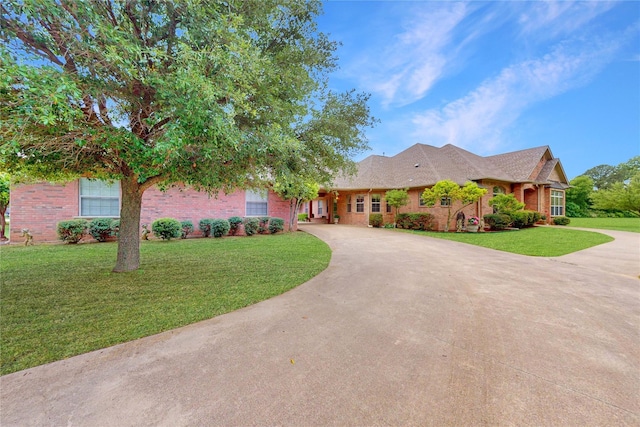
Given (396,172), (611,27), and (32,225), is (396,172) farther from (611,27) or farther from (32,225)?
(32,225)

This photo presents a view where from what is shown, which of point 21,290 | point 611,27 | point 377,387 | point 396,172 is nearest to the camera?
point 377,387

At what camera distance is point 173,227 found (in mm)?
11055

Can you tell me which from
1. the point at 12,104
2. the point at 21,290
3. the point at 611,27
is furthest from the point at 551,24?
the point at 21,290

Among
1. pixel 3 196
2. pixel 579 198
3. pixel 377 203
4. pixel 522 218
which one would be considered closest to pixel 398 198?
pixel 377 203

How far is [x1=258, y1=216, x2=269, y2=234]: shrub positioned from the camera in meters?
14.2

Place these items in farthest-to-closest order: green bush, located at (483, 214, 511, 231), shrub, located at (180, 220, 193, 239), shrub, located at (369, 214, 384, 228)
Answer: shrub, located at (369, 214, 384, 228)
green bush, located at (483, 214, 511, 231)
shrub, located at (180, 220, 193, 239)

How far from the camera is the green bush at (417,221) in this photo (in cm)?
1689

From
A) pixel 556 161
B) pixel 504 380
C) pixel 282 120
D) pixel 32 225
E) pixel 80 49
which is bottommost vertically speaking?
pixel 504 380

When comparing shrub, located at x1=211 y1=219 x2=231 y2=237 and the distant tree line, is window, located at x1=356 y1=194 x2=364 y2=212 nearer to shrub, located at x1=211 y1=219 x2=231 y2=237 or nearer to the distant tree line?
shrub, located at x1=211 y1=219 x2=231 y2=237

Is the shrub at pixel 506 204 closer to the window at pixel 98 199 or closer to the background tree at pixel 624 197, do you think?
the background tree at pixel 624 197

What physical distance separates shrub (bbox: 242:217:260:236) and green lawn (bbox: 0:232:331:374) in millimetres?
4614

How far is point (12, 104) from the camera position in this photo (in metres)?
2.69

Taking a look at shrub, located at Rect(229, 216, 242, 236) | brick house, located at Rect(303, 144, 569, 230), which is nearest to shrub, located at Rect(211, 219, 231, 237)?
shrub, located at Rect(229, 216, 242, 236)

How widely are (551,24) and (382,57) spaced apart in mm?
6393
